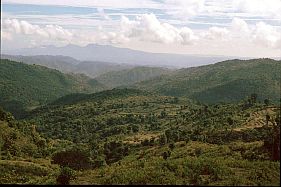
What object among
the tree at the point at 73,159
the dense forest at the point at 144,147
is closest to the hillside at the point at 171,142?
the dense forest at the point at 144,147

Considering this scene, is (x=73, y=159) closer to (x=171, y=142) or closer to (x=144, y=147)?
(x=144, y=147)

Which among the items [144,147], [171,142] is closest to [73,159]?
[144,147]

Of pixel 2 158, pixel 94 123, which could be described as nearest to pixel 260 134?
pixel 2 158

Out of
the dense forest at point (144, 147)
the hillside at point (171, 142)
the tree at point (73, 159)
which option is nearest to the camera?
the hillside at point (171, 142)

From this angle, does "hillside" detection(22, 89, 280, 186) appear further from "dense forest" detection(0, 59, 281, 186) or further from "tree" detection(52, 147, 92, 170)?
"tree" detection(52, 147, 92, 170)

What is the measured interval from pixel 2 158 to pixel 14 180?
15138 millimetres

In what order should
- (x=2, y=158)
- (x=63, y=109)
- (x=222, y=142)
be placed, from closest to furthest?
1. (x=222, y=142)
2. (x=2, y=158)
3. (x=63, y=109)

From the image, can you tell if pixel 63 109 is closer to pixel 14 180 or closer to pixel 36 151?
pixel 36 151

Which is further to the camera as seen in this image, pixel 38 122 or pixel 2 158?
pixel 38 122

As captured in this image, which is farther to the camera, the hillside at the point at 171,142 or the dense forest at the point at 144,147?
the dense forest at the point at 144,147

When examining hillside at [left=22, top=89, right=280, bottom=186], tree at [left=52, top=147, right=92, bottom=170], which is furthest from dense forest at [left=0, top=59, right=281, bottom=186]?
tree at [left=52, top=147, right=92, bottom=170]

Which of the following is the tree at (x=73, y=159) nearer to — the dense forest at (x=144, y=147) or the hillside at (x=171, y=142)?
the dense forest at (x=144, y=147)

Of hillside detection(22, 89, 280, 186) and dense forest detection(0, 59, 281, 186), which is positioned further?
dense forest detection(0, 59, 281, 186)

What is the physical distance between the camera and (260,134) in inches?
2436
